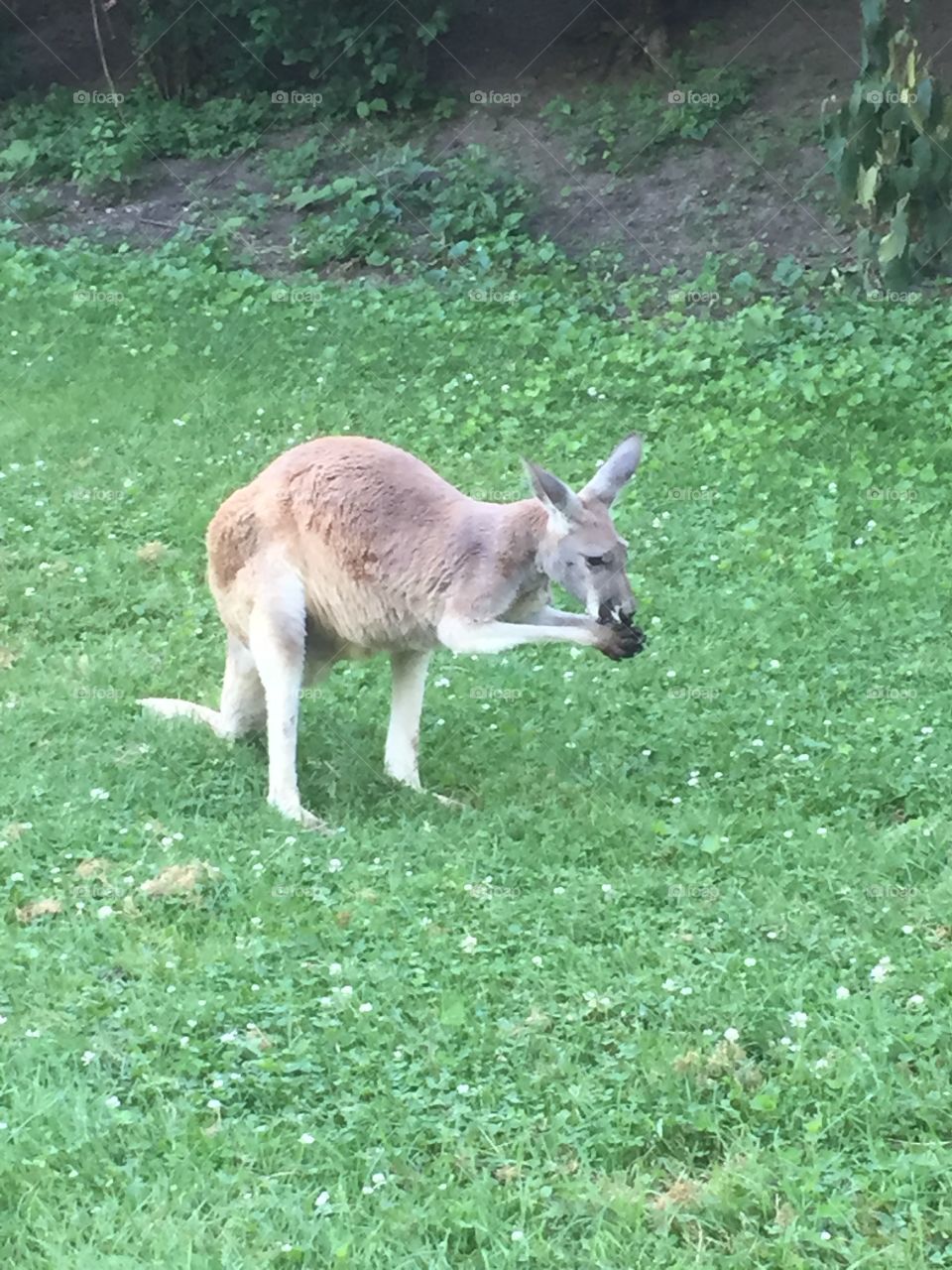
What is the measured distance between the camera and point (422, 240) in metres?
12.7

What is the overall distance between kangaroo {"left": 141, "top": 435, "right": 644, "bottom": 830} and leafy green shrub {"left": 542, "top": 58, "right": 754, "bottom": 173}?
843 cm

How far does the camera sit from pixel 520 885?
4957mm

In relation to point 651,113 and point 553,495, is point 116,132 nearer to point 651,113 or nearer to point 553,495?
point 651,113

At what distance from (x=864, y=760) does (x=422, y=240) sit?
26.9 ft

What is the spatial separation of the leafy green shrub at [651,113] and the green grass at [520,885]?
4.29 meters

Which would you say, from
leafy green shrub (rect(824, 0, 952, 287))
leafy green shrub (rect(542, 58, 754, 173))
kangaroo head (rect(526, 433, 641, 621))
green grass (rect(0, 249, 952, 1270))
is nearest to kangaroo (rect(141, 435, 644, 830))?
kangaroo head (rect(526, 433, 641, 621))

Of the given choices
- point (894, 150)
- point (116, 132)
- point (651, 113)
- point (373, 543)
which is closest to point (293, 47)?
point (116, 132)

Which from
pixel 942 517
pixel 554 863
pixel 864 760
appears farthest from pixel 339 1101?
pixel 942 517

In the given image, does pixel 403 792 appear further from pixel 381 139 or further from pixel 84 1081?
pixel 381 139

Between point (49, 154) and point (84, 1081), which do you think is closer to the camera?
point (84, 1081)

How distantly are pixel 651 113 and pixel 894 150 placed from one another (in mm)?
3659

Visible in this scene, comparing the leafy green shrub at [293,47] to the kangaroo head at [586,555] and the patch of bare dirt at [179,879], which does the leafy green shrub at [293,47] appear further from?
the patch of bare dirt at [179,879]

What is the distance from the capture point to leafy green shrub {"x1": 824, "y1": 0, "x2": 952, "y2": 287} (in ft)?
34.0

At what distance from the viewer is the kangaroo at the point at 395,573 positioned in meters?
5.31
